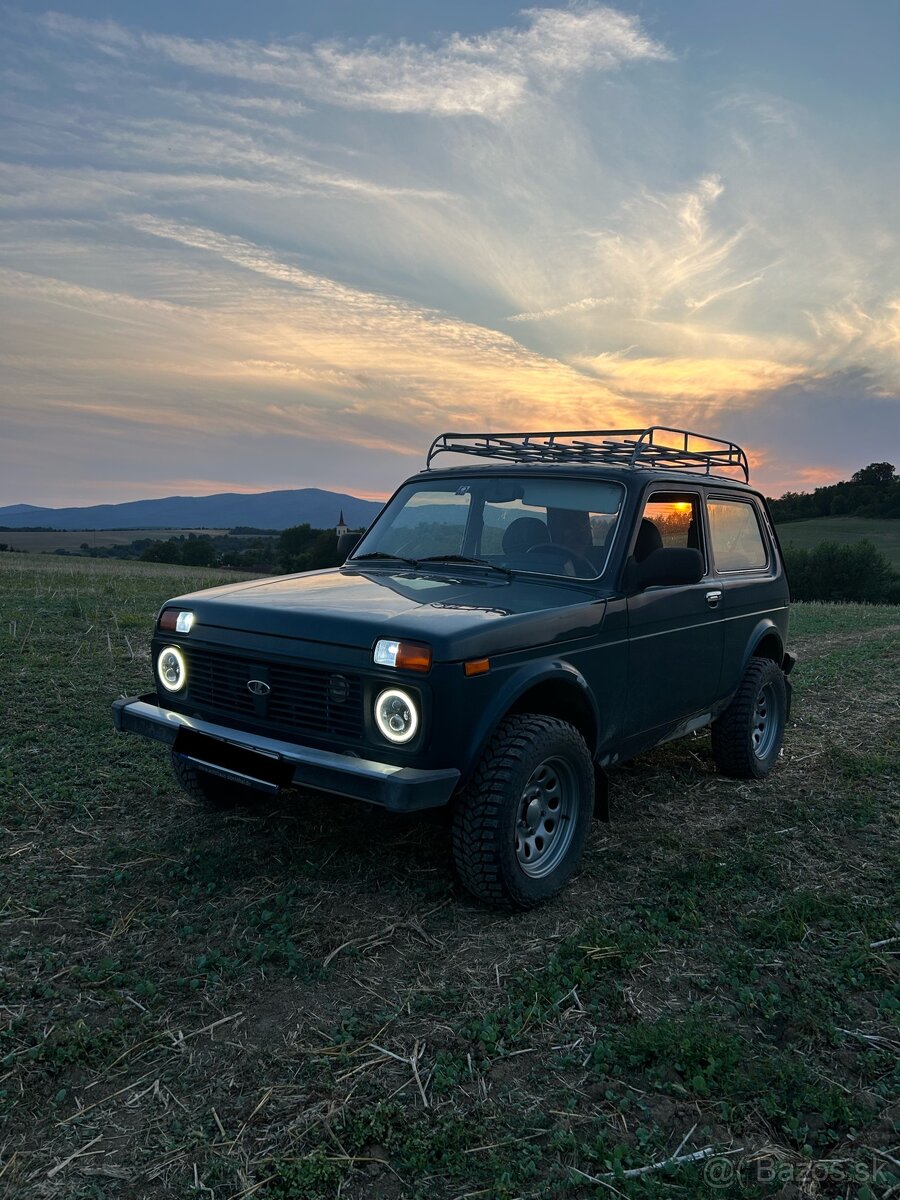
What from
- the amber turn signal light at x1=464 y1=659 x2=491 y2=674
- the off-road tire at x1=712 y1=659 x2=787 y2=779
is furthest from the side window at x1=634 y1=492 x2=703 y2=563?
the amber turn signal light at x1=464 y1=659 x2=491 y2=674

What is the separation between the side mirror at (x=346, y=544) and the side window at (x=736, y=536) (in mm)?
2338

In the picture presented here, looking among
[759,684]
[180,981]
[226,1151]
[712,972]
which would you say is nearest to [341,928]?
[180,981]

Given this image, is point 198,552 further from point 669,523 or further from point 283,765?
point 283,765

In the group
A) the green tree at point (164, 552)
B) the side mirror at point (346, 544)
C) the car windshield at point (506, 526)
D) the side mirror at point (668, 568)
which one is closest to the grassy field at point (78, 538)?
the green tree at point (164, 552)

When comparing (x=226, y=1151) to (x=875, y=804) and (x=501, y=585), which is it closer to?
(x=501, y=585)

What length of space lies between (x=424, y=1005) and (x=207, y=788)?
2.14 meters

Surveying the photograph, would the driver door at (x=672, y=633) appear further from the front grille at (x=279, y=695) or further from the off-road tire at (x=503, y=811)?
the front grille at (x=279, y=695)

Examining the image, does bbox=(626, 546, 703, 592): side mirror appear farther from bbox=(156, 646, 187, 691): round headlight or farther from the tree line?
the tree line

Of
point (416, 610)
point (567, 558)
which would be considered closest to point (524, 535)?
point (567, 558)

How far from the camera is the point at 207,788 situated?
4.78 meters

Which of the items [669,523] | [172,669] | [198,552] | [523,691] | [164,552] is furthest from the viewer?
[164,552]

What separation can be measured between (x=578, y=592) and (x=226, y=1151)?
2.84 metres

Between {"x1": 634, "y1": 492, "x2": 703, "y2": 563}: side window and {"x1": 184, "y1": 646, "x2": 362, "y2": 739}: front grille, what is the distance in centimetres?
196

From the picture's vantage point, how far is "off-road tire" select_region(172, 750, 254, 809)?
187 inches
